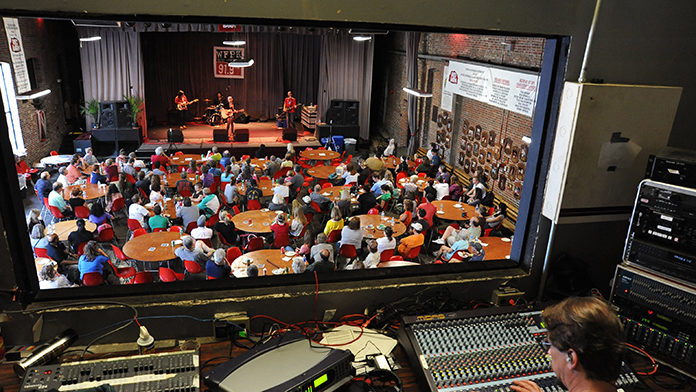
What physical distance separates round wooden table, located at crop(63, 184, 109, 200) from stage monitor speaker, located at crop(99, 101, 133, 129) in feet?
19.8

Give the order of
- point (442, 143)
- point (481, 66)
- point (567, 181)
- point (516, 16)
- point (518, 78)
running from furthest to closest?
point (442, 143), point (481, 66), point (518, 78), point (567, 181), point (516, 16)

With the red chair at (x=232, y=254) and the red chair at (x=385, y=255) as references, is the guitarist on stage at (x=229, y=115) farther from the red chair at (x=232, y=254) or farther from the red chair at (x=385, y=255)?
the red chair at (x=385, y=255)

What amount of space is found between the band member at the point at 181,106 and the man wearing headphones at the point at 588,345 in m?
17.2

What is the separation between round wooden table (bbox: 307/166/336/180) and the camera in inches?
403

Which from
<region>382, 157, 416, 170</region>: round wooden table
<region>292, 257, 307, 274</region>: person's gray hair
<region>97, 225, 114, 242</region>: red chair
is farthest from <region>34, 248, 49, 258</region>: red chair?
<region>382, 157, 416, 170</region>: round wooden table

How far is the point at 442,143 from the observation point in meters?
13.0

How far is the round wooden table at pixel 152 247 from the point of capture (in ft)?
19.6

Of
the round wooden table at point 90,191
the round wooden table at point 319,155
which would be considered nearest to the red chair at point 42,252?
the round wooden table at point 90,191

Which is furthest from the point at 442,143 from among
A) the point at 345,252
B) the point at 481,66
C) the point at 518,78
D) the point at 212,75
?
the point at 212,75

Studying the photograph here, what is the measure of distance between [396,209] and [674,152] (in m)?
6.59

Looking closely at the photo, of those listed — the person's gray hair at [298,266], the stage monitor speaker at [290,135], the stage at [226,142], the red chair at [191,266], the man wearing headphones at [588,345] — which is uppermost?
the man wearing headphones at [588,345]

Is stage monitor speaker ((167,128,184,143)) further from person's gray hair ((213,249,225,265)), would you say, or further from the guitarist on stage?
person's gray hair ((213,249,225,265))

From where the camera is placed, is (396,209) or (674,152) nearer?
(674,152)

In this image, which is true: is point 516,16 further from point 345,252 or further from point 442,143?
point 442,143
